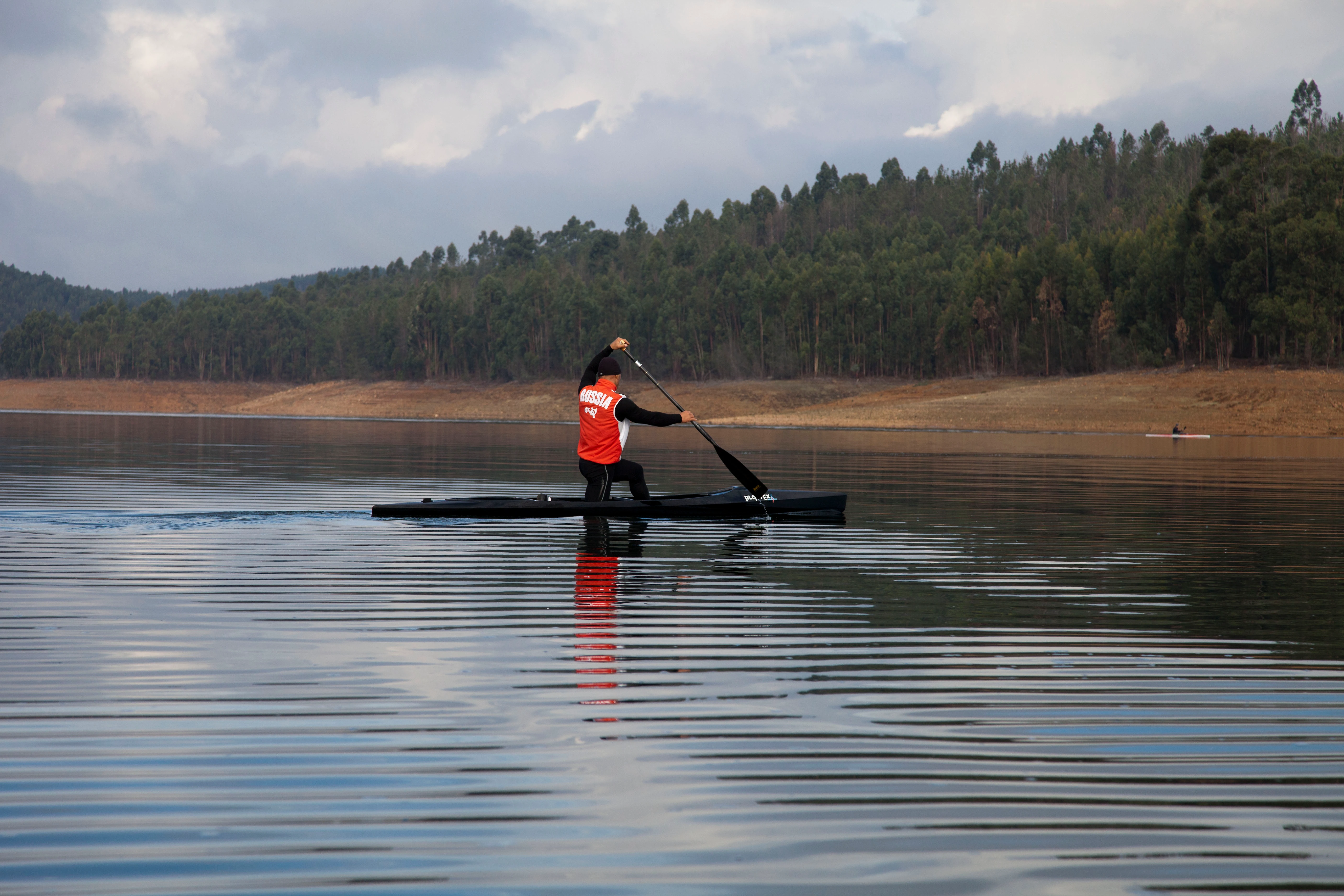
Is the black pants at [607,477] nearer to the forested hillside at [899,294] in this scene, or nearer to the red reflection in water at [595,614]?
the red reflection in water at [595,614]

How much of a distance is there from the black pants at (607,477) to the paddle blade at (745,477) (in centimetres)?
115

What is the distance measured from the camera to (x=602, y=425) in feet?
50.9

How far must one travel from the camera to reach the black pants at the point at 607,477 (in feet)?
51.0

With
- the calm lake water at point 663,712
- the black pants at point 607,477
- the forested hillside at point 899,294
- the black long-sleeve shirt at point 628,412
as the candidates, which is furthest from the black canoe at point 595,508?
the forested hillside at point 899,294

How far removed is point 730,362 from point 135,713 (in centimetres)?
11969

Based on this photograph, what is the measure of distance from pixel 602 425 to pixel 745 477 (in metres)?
2.24

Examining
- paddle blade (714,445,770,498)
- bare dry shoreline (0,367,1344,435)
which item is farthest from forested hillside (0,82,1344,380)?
paddle blade (714,445,770,498)

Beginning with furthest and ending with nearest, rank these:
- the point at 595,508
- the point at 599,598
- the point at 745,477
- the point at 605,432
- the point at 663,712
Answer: the point at 745,477, the point at 605,432, the point at 595,508, the point at 599,598, the point at 663,712

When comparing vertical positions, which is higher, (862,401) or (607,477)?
(862,401)

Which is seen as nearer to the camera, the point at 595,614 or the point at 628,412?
the point at 595,614

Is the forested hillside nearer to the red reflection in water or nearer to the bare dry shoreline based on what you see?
the bare dry shoreline

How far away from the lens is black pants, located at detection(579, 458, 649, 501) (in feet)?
Answer: 51.0

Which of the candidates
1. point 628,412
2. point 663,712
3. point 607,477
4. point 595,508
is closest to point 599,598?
point 663,712

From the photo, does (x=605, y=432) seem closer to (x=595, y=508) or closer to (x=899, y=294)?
(x=595, y=508)
